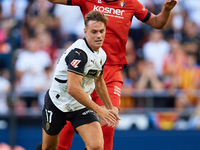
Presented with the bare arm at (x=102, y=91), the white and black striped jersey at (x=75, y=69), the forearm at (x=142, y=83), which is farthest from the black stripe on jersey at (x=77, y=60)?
the forearm at (x=142, y=83)

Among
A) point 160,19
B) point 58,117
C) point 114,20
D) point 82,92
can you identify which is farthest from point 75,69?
point 160,19

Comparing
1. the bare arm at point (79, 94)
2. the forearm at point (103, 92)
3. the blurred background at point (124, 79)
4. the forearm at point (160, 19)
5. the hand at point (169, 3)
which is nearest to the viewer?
the bare arm at point (79, 94)

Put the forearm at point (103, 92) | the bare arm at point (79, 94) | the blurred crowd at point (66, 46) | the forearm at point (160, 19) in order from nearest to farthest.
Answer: the bare arm at point (79, 94), the forearm at point (103, 92), the forearm at point (160, 19), the blurred crowd at point (66, 46)

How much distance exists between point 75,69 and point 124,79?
4867 millimetres

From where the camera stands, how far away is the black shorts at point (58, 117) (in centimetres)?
457

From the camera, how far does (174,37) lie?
1033 centimetres

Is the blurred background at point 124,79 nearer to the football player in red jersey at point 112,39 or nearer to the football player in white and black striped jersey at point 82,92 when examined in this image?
the football player in red jersey at point 112,39

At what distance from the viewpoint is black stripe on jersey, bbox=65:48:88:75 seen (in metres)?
4.24

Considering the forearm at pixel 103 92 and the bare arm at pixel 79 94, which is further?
the forearm at pixel 103 92

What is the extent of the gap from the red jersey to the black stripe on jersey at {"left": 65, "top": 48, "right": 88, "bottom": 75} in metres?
0.97

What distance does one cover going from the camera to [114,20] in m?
5.23

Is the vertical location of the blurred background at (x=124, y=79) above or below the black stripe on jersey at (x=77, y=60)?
below

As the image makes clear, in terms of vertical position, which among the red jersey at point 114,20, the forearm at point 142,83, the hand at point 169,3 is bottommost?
the forearm at point 142,83

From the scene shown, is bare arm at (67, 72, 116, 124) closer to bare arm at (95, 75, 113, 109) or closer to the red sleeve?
bare arm at (95, 75, 113, 109)
